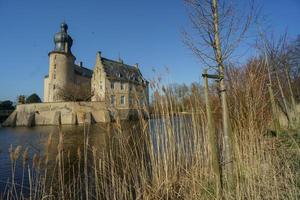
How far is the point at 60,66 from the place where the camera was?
1531 inches

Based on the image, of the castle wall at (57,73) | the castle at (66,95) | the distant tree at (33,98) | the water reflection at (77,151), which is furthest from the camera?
the distant tree at (33,98)

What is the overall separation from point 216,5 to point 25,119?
32604 mm

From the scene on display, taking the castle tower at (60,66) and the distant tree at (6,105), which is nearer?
the distant tree at (6,105)

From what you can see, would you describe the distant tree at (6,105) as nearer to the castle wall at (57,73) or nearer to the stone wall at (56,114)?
the castle wall at (57,73)

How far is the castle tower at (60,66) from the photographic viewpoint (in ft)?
124

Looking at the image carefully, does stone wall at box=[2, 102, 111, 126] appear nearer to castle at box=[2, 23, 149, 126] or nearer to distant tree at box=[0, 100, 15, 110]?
castle at box=[2, 23, 149, 126]

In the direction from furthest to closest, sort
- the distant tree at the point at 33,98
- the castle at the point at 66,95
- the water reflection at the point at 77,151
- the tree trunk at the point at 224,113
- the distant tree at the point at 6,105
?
the distant tree at the point at 33,98 < the distant tree at the point at 6,105 < the castle at the point at 66,95 < the water reflection at the point at 77,151 < the tree trunk at the point at 224,113

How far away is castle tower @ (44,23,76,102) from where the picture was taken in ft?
124

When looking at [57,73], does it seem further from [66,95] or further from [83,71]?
[83,71]

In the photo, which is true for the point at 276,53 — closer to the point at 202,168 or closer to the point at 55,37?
the point at 202,168

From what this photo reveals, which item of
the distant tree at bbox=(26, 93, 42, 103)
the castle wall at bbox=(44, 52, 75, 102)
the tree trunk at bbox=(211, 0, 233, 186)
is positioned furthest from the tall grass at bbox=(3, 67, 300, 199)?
the distant tree at bbox=(26, 93, 42, 103)

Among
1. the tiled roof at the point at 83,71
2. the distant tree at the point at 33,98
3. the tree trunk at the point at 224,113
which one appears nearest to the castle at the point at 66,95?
the tiled roof at the point at 83,71

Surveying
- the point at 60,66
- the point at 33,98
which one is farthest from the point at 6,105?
the point at 60,66

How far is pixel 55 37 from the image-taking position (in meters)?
40.2
